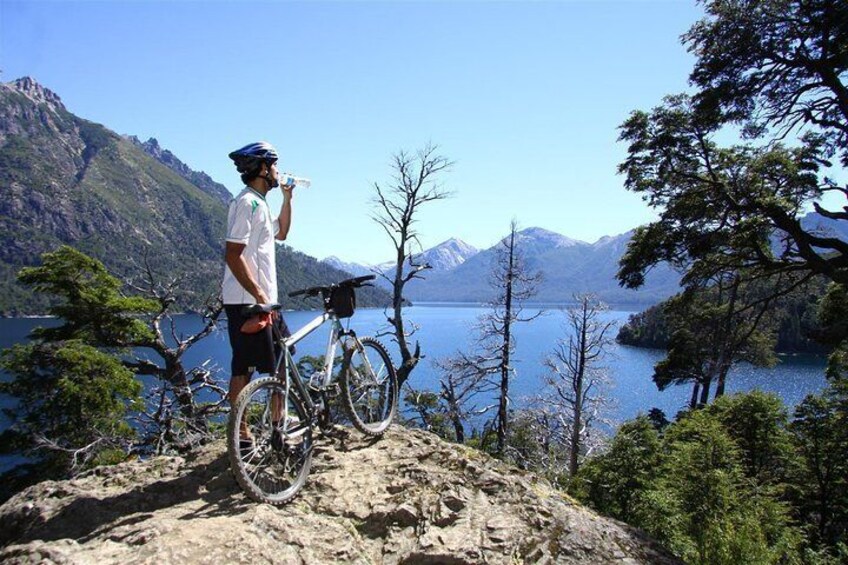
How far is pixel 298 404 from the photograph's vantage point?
4164 mm

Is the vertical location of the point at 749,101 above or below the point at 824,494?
above

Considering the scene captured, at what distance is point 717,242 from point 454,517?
1310cm

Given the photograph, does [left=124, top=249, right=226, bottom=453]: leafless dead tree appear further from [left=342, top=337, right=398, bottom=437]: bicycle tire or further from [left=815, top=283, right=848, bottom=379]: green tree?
[left=815, top=283, right=848, bottom=379]: green tree

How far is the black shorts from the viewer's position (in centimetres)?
388

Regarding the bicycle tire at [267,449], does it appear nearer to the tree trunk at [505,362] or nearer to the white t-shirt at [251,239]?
the white t-shirt at [251,239]

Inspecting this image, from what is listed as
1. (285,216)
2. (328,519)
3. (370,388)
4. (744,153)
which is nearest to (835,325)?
(744,153)

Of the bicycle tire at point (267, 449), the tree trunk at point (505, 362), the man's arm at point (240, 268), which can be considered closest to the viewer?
the bicycle tire at point (267, 449)

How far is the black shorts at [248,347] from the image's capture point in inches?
153

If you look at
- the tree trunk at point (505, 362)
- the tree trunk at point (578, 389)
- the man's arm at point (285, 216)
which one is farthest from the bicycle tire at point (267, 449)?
the tree trunk at point (578, 389)

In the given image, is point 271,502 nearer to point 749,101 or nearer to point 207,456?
point 207,456

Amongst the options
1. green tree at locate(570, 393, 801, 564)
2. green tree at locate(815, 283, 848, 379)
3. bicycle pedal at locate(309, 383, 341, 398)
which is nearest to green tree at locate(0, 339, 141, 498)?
bicycle pedal at locate(309, 383, 341, 398)

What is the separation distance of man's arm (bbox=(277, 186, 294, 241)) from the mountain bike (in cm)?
59

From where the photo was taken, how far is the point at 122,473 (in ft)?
14.4

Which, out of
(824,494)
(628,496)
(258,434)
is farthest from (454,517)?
(824,494)
